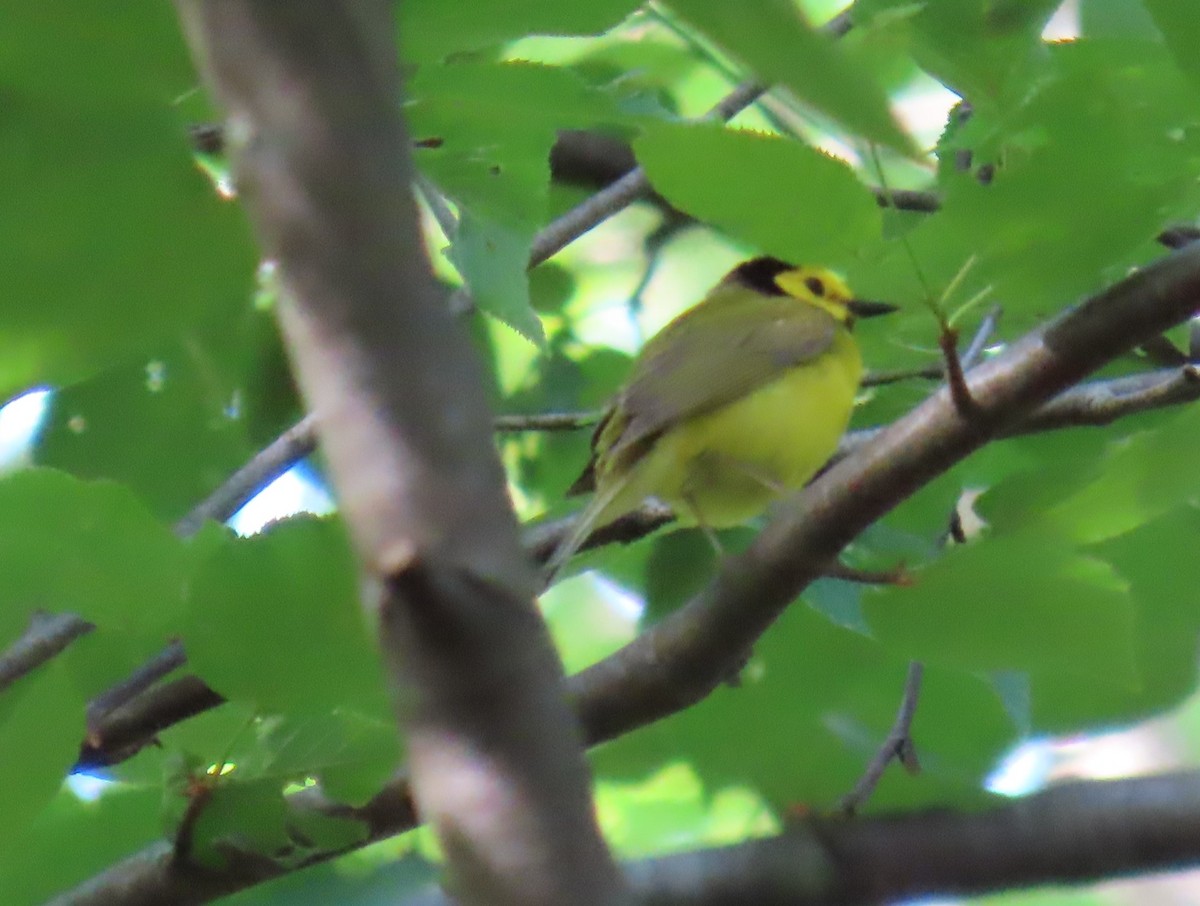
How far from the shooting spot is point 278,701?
1331 millimetres

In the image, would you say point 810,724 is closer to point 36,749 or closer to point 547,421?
point 547,421

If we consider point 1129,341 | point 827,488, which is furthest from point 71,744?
point 1129,341

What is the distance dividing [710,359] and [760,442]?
26 centimetres

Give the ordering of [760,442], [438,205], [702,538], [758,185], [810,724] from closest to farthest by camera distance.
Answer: [758,185], [438,205], [810,724], [702,538], [760,442]

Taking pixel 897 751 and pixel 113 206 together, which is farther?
pixel 897 751

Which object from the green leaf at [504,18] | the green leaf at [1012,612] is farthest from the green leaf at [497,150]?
the green leaf at [1012,612]

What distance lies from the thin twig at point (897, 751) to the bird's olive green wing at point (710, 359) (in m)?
0.87

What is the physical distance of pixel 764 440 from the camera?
2.89 metres

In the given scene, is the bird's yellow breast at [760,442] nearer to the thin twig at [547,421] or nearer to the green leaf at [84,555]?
the thin twig at [547,421]

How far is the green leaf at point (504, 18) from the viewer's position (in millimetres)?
1233

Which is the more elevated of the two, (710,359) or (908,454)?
(710,359)

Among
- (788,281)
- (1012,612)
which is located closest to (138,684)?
(1012,612)

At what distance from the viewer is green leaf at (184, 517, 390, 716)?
4.22 feet

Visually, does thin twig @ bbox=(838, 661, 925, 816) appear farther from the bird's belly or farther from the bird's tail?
the bird's belly
